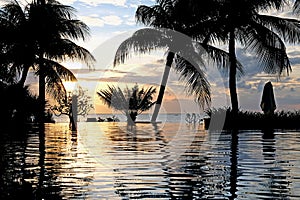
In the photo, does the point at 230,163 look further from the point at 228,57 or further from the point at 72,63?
the point at 72,63

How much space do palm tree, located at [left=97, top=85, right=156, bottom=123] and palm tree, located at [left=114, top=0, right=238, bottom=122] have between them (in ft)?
3.53

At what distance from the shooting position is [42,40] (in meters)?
24.1

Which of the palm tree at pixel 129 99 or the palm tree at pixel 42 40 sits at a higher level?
the palm tree at pixel 42 40

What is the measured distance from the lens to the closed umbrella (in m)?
26.7

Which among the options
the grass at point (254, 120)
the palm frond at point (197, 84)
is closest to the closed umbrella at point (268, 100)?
the grass at point (254, 120)

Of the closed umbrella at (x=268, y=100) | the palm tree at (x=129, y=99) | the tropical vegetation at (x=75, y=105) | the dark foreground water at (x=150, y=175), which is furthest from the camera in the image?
the tropical vegetation at (x=75, y=105)

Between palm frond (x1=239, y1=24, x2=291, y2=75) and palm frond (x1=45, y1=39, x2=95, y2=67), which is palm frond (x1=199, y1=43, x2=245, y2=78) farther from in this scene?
palm frond (x1=45, y1=39, x2=95, y2=67)

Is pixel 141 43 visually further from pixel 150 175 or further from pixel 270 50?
pixel 150 175

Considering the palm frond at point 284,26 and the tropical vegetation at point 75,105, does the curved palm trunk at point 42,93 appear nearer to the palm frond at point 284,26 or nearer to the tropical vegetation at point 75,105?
the tropical vegetation at point 75,105

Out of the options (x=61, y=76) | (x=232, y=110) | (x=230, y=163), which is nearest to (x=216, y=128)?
(x=232, y=110)

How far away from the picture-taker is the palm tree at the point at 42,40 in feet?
78.0

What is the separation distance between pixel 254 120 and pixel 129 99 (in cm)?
879

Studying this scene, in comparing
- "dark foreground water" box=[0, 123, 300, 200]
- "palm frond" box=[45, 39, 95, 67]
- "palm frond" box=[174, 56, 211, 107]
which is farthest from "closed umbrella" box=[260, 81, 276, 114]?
"dark foreground water" box=[0, 123, 300, 200]

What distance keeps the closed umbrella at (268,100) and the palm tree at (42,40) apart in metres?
10.4
